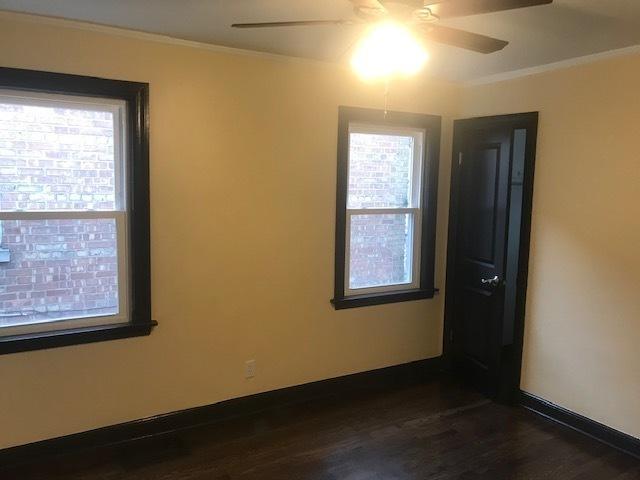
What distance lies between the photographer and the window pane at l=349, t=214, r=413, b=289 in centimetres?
375

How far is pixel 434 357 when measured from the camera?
420cm

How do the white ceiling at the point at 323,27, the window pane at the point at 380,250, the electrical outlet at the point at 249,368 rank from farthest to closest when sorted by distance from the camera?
the window pane at the point at 380,250
the electrical outlet at the point at 249,368
the white ceiling at the point at 323,27

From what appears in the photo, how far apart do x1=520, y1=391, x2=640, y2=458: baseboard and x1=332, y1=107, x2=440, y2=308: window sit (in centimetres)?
106

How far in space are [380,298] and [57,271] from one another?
215 cm

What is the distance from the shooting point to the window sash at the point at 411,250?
3.69 metres

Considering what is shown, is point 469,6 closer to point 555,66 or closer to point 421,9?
point 421,9

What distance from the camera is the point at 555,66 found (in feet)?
10.7

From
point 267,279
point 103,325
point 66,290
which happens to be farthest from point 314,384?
point 66,290

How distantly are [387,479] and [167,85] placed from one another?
2.47m

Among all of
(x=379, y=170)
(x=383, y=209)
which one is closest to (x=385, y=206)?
(x=383, y=209)

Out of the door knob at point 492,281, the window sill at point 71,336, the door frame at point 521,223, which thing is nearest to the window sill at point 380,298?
the door frame at point 521,223

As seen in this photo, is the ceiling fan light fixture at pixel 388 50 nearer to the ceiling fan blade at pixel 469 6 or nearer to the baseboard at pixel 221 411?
the ceiling fan blade at pixel 469 6

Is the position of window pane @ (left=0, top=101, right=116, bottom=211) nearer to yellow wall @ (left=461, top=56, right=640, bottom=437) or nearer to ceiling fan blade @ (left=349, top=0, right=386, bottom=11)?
ceiling fan blade @ (left=349, top=0, right=386, bottom=11)

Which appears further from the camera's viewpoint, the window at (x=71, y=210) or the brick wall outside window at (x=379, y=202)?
the brick wall outside window at (x=379, y=202)
